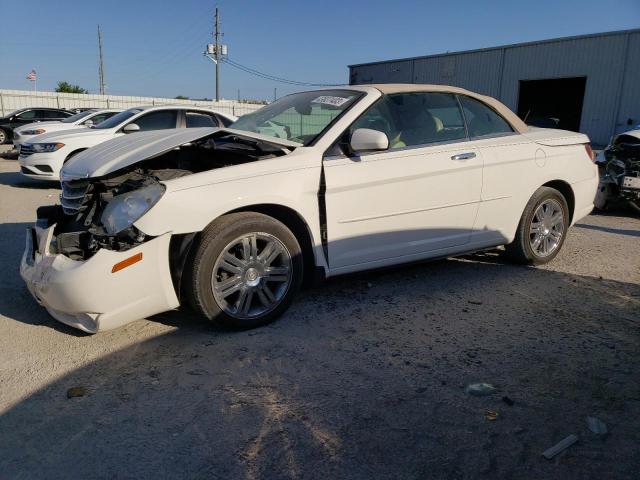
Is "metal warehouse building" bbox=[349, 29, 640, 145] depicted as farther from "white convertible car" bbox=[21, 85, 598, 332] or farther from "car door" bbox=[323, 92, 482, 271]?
"car door" bbox=[323, 92, 482, 271]

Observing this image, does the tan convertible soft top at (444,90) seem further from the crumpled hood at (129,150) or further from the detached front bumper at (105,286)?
the detached front bumper at (105,286)

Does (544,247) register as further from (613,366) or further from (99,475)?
(99,475)

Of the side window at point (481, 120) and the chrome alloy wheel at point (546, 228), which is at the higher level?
the side window at point (481, 120)

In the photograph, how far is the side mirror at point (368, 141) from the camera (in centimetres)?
364

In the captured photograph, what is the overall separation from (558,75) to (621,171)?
56.6 feet

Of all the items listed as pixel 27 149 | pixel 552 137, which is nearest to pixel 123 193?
pixel 552 137

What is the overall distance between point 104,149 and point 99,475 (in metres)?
2.58

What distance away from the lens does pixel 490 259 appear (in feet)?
17.6

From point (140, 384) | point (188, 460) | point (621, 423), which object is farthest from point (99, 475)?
point (621, 423)

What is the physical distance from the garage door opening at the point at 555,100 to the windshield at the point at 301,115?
23.5 meters

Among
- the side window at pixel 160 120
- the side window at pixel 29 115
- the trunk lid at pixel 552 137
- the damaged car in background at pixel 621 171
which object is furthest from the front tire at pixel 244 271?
the side window at pixel 29 115

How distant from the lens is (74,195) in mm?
3738

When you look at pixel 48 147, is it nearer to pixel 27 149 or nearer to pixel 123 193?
pixel 27 149

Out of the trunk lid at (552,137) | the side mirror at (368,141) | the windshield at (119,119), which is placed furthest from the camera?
the windshield at (119,119)
